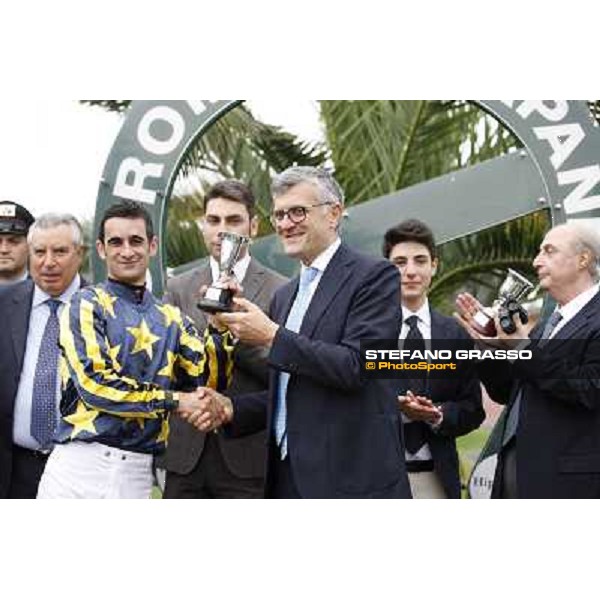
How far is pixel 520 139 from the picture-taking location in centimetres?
489

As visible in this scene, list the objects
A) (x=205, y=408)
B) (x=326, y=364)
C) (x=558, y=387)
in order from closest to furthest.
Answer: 1. (x=326, y=364)
2. (x=205, y=408)
3. (x=558, y=387)

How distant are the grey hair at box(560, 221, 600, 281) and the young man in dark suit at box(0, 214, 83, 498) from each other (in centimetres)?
203

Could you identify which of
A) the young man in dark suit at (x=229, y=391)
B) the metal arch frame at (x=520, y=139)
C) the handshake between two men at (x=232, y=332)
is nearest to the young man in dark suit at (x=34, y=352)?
the metal arch frame at (x=520, y=139)

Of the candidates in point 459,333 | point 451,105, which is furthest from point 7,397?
point 451,105

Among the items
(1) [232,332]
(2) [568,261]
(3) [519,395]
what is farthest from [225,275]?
(2) [568,261]

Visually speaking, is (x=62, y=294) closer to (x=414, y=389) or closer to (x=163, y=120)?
(x=163, y=120)

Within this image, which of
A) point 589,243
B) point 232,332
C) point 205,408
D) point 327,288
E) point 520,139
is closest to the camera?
point 327,288

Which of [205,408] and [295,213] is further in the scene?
[205,408]

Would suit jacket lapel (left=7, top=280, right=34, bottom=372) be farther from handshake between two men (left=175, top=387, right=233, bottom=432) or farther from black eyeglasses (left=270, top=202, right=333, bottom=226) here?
black eyeglasses (left=270, top=202, right=333, bottom=226)

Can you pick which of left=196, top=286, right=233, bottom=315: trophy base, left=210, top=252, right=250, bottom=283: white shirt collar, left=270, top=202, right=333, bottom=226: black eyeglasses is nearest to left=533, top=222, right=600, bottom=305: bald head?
left=270, top=202, right=333, bottom=226: black eyeglasses

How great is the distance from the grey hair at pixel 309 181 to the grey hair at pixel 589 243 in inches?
42.0

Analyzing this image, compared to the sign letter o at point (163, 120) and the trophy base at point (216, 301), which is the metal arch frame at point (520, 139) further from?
the trophy base at point (216, 301)

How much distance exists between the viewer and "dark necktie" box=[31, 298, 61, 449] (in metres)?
4.64

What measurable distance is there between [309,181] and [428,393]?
1081mm
